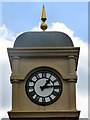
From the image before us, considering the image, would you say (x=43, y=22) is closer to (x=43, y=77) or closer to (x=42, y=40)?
(x=42, y=40)

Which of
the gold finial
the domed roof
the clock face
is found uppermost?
the gold finial

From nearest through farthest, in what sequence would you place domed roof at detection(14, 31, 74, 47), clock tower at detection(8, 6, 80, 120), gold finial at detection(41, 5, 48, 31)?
clock tower at detection(8, 6, 80, 120), domed roof at detection(14, 31, 74, 47), gold finial at detection(41, 5, 48, 31)

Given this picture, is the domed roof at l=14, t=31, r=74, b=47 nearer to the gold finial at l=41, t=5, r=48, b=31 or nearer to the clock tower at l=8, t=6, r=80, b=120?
the clock tower at l=8, t=6, r=80, b=120

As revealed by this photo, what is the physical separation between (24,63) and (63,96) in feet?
5.11

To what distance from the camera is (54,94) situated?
701 inches

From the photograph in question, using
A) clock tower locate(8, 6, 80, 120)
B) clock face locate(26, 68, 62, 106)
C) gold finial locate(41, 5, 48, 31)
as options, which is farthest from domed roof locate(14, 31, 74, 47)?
clock face locate(26, 68, 62, 106)

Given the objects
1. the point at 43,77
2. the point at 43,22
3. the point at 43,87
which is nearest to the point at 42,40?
the point at 43,22

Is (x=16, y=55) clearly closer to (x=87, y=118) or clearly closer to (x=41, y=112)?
(x=41, y=112)

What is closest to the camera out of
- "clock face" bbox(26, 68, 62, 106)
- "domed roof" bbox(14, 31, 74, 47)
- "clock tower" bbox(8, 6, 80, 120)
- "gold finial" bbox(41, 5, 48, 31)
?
"clock tower" bbox(8, 6, 80, 120)

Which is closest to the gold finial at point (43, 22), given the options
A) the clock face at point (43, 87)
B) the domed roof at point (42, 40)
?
the domed roof at point (42, 40)

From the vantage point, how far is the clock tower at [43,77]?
17.5 metres

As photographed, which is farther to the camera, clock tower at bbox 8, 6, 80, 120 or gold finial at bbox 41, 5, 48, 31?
gold finial at bbox 41, 5, 48, 31

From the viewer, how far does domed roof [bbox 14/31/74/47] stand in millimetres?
18438

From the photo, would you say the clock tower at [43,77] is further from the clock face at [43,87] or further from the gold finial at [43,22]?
the gold finial at [43,22]
